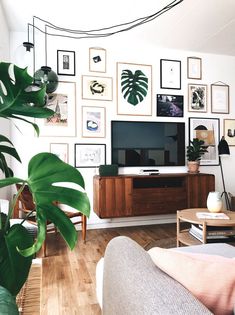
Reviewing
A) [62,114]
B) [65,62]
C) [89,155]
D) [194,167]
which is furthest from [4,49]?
[194,167]

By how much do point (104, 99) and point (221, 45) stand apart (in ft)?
6.40

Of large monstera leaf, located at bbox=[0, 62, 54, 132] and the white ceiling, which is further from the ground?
the white ceiling

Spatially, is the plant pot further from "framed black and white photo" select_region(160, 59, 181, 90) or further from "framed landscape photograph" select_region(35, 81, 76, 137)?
"framed landscape photograph" select_region(35, 81, 76, 137)

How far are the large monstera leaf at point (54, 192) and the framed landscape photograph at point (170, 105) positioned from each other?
134 inches

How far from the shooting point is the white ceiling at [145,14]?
2.71 meters

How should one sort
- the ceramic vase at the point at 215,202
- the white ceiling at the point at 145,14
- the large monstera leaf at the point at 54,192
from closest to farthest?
the large monstera leaf at the point at 54,192 < the ceramic vase at the point at 215,202 < the white ceiling at the point at 145,14

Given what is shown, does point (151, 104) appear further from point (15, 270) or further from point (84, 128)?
point (15, 270)

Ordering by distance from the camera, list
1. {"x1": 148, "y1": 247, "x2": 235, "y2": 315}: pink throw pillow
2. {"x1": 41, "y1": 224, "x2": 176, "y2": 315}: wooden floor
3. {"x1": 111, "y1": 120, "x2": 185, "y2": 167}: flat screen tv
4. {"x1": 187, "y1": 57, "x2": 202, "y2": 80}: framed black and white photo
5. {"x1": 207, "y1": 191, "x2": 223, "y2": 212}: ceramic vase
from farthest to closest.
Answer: {"x1": 187, "y1": 57, "x2": 202, "y2": 80}: framed black and white photo < {"x1": 111, "y1": 120, "x2": 185, "y2": 167}: flat screen tv < {"x1": 207, "y1": 191, "x2": 223, "y2": 212}: ceramic vase < {"x1": 41, "y1": 224, "x2": 176, "y2": 315}: wooden floor < {"x1": 148, "y1": 247, "x2": 235, "y2": 315}: pink throw pillow

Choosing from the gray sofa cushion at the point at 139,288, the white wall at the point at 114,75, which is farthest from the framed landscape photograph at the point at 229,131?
the gray sofa cushion at the point at 139,288

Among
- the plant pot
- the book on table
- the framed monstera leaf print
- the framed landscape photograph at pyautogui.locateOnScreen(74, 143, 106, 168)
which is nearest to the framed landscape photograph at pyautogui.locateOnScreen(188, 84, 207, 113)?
the framed monstera leaf print

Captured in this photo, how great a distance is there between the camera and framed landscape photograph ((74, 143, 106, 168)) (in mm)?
3557

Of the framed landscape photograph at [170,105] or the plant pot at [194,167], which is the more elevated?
the framed landscape photograph at [170,105]

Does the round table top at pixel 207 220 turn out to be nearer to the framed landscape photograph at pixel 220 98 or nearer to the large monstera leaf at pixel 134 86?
the large monstera leaf at pixel 134 86

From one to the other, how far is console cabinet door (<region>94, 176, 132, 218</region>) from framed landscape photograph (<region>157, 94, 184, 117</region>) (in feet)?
4.18
